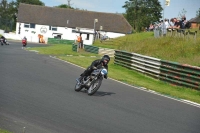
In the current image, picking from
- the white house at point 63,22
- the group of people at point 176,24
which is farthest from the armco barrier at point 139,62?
the white house at point 63,22

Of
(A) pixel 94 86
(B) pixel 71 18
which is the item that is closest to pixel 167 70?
(A) pixel 94 86

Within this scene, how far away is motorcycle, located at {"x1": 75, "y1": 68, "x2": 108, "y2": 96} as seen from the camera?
13115 millimetres

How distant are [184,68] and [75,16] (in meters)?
77.7

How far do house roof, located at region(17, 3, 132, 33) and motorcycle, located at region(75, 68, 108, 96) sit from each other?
80106 millimetres

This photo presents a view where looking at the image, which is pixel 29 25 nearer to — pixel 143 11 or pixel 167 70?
pixel 143 11

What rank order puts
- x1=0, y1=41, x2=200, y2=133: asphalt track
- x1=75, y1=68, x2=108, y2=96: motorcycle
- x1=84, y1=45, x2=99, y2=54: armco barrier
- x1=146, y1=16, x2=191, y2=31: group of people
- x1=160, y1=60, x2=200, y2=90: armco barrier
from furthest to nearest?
1. x1=84, y1=45, x2=99, y2=54: armco barrier
2. x1=146, y1=16, x2=191, y2=31: group of people
3. x1=160, y1=60, x2=200, y2=90: armco barrier
4. x1=75, y1=68, x2=108, y2=96: motorcycle
5. x1=0, y1=41, x2=200, y2=133: asphalt track

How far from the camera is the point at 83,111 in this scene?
1008 cm

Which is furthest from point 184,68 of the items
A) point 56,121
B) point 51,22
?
point 51,22

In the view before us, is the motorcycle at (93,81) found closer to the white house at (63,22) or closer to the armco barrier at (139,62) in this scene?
the armco barrier at (139,62)

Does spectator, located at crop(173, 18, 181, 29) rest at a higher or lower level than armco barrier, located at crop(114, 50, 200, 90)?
higher

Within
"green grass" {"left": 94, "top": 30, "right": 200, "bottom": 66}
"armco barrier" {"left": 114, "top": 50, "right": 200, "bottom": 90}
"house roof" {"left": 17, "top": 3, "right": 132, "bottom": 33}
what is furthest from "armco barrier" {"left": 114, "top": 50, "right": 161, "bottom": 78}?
"house roof" {"left": 17, "top": 3, "right": 132, "bottom": 33}

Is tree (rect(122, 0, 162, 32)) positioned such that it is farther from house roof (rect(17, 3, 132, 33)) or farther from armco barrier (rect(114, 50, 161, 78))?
armco barrier (rect(114, 50, 161, 78))

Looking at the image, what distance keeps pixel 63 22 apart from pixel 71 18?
2.23m

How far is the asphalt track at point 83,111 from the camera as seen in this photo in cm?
827
